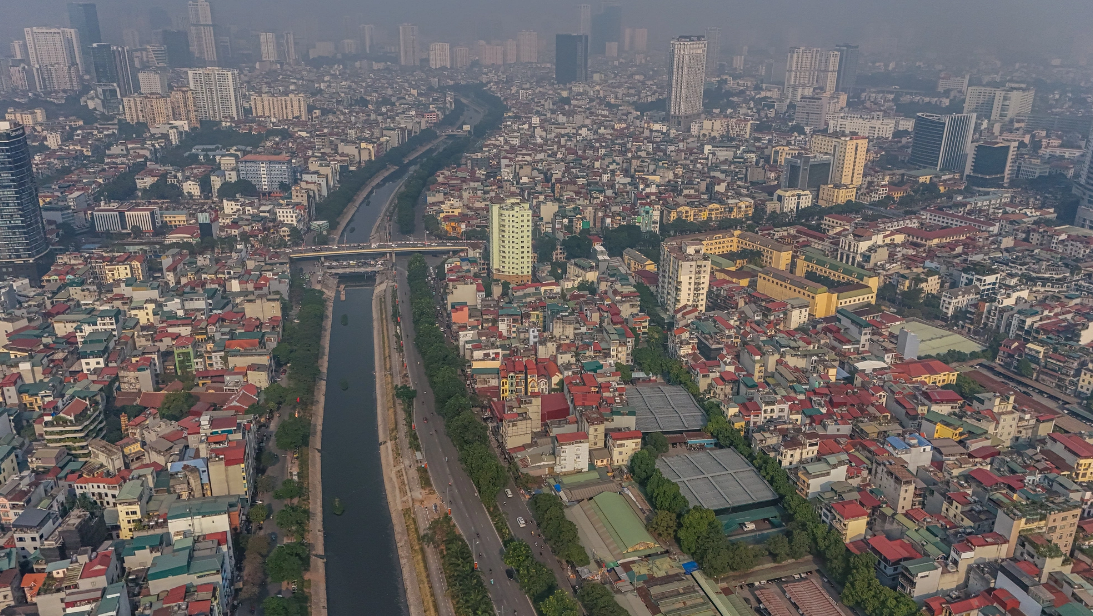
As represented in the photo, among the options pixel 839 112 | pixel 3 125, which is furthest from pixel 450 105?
pixel 3 125

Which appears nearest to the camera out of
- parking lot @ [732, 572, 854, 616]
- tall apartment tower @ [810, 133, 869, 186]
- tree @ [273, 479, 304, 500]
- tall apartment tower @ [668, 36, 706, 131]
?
parking lot @ [732, 572, 854, 616]

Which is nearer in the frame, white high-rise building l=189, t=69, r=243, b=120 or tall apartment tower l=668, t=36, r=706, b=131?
white high-rise building l=189, t=69, r=243, b=120

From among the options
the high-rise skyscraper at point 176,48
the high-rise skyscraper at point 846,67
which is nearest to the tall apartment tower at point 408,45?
the high-rise skyscraper at point 176,48

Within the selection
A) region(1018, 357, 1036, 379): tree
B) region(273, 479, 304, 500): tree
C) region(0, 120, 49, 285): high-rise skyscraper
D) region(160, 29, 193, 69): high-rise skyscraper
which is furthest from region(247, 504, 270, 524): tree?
region(160, 29, 193, 69): high-rise skyscraper

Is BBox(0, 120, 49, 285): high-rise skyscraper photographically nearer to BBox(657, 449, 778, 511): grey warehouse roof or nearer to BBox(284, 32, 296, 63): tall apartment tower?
BBox(657, 449, 778, 511): grey warehouse roof

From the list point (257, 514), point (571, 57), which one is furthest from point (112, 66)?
point (257, 514)

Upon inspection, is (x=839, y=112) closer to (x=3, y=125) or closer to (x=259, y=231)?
(x=259, y=231)

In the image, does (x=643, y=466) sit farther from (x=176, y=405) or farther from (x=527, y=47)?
(x=527, y=47)
